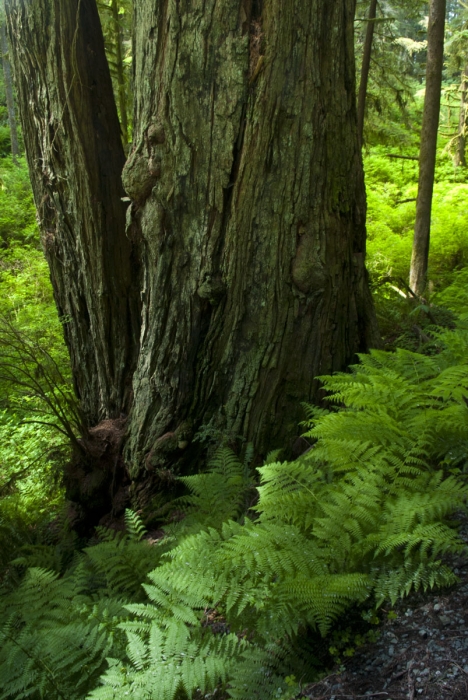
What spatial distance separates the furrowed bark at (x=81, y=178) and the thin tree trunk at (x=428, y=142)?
4.14 m

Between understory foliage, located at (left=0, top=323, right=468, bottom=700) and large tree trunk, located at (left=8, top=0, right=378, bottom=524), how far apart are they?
0.61 meters

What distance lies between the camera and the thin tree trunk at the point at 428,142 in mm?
6535

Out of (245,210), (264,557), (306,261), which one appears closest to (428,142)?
(306,261)

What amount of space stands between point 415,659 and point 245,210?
2509 mm

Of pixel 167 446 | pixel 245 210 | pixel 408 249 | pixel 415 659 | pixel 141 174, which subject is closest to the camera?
pixel 415 659

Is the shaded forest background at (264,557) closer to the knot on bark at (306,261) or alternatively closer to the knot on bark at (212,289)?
the knot on bark at (306,261)

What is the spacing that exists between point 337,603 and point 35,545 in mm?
2836

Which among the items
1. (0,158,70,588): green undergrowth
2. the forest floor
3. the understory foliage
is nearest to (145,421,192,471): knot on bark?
the understory foliage

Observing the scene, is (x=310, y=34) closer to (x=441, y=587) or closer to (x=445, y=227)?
(x=441, y=587)

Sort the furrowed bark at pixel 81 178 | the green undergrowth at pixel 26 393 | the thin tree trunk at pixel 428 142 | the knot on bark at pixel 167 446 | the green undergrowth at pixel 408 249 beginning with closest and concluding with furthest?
the knot on bark at pixel 167 446
the furrowed bark at pixel 81 178
the green undergrowth at pixel 26 393
the green undergrowth at pixel 408 249
the thin tree trunk at pixel 428 142

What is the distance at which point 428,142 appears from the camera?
678 centimetres

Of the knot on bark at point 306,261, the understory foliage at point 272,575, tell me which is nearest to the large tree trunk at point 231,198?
the knot on bark at point 306,261

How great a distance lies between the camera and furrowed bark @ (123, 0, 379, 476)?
2.99 metres

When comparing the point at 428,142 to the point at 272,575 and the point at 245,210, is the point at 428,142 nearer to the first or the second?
the point at 245,210
